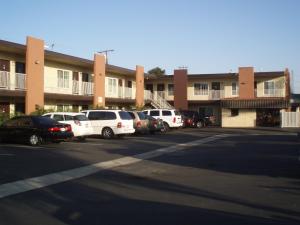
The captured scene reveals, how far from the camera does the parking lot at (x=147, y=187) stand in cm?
784

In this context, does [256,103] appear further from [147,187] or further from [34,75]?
[147,187]

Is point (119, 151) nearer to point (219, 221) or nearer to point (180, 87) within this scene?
point (219, 221)

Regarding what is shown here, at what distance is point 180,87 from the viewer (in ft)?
159

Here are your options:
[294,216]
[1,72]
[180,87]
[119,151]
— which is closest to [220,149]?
[119,151]

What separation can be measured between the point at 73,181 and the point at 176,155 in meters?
6.97

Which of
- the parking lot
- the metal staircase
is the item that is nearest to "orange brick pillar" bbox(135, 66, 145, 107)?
the metal staircase

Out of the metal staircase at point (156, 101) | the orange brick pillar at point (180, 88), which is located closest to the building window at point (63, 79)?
the metal staircase at point (156, 101)

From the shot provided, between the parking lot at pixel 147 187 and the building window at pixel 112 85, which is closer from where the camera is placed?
the parking lot at pixel 147 187

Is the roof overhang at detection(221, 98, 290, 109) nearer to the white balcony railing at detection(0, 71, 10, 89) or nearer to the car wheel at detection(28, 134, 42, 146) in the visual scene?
the white balcony railing at detection(0, 71, 10, 89)

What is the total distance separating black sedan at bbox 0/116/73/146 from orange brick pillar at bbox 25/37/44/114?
24.4 ft

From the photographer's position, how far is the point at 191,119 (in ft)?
129

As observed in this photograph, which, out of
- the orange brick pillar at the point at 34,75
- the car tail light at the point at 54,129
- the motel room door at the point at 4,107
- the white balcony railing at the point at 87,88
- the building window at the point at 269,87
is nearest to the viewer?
the car tail light at the point at 54,129

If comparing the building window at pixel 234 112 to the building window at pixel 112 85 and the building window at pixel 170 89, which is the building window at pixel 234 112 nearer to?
the building window at pixel 170 89

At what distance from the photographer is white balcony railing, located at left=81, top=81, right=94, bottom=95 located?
119 feet
